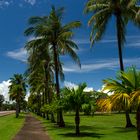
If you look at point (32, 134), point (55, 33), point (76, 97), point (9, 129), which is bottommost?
point (32, 134)

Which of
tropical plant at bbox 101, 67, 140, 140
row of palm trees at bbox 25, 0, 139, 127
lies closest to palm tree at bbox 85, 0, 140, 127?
row of palm trees at bbox 25, 0, 139, 127

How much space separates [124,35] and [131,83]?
21774 mm

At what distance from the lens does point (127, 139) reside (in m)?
23.3

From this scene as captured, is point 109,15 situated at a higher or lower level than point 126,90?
higher

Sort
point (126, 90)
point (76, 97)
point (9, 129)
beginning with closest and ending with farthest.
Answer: point (126, 90), point (76, 97), point (9, 129)

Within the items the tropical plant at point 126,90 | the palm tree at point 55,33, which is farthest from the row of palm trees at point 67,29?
the tropical plant at point 126,90

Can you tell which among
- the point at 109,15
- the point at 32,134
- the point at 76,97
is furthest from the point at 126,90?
the point at 109,15

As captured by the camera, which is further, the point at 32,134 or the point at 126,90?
the point at 32,134

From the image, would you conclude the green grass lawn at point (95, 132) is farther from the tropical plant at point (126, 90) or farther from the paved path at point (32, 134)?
the tropical plant at point (126, 90)

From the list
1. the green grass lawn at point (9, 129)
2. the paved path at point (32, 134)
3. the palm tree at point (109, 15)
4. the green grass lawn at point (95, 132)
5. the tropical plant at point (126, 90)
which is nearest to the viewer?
the tropical plant at point (126, 90)

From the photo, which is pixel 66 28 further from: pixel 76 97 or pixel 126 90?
pixel 126 90

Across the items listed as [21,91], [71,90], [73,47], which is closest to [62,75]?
[73,47]

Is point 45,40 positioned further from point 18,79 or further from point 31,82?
point 18,79

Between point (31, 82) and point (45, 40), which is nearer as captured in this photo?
point (45, 40)
